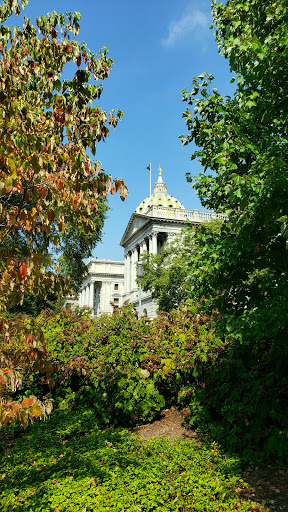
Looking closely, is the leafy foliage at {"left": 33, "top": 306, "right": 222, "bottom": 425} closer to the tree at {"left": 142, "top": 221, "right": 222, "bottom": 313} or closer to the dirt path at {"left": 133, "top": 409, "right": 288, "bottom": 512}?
the dirt path at {"left": 133, "top": 409, "right": 288, "bottom": 512}

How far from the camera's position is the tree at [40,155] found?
10.9 feet

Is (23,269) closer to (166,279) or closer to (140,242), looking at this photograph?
(166,279)

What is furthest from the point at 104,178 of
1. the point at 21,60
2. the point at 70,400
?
the point at 70,400

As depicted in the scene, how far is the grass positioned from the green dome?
2285 inches

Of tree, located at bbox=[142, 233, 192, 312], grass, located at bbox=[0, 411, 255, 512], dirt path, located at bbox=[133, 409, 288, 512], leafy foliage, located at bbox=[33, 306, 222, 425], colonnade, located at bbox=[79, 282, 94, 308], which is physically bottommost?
dirt path, located at bbox=[133, 409, 288, 512]

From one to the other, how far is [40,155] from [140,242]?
180 ft

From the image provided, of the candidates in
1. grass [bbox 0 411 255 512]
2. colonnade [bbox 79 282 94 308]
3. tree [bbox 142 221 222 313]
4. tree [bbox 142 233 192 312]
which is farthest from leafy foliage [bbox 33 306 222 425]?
colonnade [bbox 79 282 94 308]

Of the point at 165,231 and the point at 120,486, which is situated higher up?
the point at 165,231

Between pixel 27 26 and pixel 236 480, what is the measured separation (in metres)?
6.26

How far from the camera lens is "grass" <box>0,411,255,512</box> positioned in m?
4.55

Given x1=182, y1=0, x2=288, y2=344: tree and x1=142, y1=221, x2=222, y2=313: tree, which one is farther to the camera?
x1=142, y1=221, x2=222, y2=313: tree

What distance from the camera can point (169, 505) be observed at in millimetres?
4551

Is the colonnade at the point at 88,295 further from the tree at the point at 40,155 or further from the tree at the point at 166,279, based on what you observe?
the tree at the point at 40,155

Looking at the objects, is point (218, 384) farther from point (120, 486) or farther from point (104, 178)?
point (104, 178)
